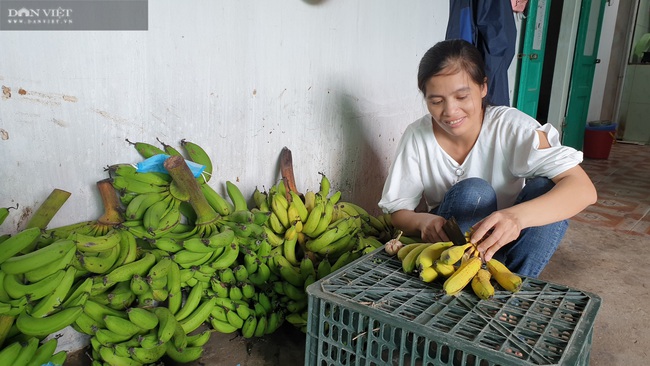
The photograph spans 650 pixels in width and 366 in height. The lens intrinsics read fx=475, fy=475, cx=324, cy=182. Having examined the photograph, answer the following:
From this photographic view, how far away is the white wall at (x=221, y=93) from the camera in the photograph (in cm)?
131

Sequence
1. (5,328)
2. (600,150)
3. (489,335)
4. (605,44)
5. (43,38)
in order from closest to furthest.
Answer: (489,335) < (5,328) < (43,38) < (600,150) < (605,44)

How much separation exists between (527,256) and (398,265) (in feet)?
1.53

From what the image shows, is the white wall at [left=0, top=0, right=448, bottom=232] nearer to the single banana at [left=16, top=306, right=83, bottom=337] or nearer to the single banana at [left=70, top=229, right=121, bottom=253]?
the single banana at [left=70, top=229, right=121, bottom=253]

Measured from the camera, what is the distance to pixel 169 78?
1.56m

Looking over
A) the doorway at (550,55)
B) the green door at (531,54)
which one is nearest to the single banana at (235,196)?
the green door at (531,54)

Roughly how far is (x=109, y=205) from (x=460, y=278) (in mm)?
1019

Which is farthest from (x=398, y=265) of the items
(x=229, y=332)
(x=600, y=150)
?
(x=600, y=150)

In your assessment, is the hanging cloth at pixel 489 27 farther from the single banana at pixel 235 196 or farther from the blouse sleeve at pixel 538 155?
the single banana at pixel 235 196

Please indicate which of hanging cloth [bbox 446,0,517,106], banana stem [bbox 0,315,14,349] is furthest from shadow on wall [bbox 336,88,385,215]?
banana stem [bbox 0,315,14,349]

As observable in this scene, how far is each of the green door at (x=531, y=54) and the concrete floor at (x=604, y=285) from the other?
1.01 meters

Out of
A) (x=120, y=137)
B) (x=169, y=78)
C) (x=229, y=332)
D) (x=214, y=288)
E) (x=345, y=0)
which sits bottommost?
(x=229, y=332)

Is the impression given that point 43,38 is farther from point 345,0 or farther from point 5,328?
point 345,0

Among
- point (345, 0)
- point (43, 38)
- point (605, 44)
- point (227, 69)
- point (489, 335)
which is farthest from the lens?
point (605, 44)

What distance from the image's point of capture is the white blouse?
5.01 ft
